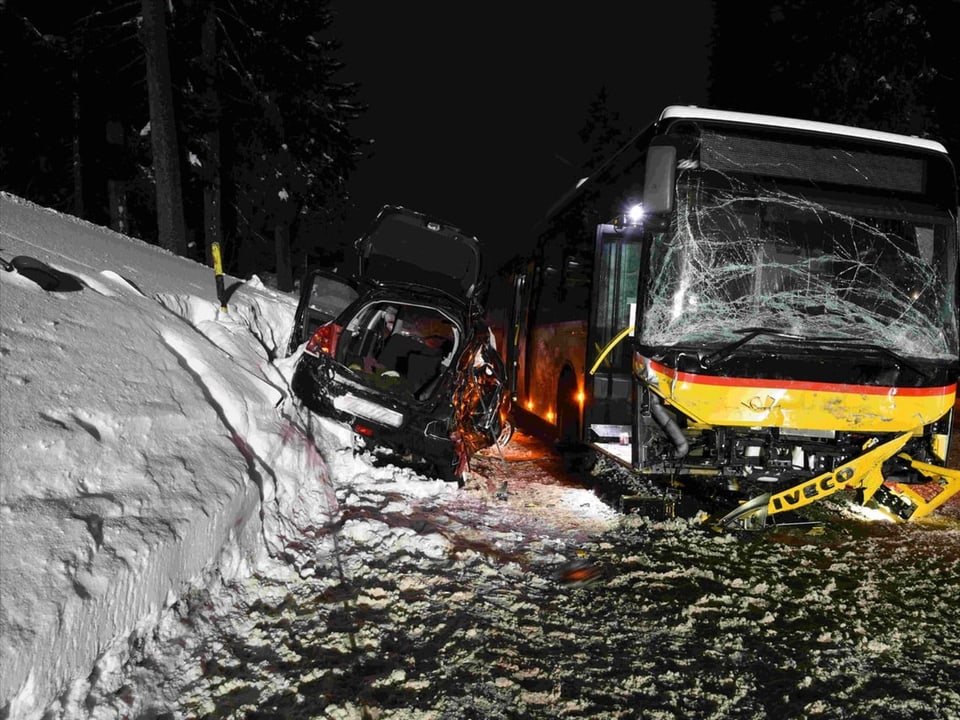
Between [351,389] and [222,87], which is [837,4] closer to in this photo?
[222,87]

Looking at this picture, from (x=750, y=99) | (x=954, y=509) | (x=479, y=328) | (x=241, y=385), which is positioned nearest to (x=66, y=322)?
(x=241, y=385)

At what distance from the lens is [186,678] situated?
3.03 metres

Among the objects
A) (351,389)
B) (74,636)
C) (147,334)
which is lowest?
(74,636)

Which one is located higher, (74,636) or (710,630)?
(74,636)

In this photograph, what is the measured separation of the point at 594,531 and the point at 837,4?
788 inches

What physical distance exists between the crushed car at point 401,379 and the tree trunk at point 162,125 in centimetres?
713

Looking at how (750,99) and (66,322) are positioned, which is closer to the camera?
(66,322)

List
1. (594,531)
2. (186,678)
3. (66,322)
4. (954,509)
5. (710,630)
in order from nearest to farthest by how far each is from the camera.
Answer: (186,678)
(710,630)
(66,322)
(594,531)
(954,509)

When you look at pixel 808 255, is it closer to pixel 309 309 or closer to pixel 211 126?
pixel 309 309

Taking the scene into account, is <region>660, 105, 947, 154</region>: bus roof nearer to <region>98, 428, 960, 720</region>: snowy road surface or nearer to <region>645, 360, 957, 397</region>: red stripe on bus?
<region>645, 360, 957, 397</region>: red stripe on bus

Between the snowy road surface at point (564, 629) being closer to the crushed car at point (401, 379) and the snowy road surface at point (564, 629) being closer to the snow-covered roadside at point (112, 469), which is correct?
the snow-covered roadside at point (112, 469)

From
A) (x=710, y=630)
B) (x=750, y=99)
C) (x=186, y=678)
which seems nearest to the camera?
(x=186, y=678)

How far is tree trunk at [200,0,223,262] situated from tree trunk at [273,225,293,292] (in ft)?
16.9

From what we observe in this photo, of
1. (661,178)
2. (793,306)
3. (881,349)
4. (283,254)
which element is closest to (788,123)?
(661,178)
